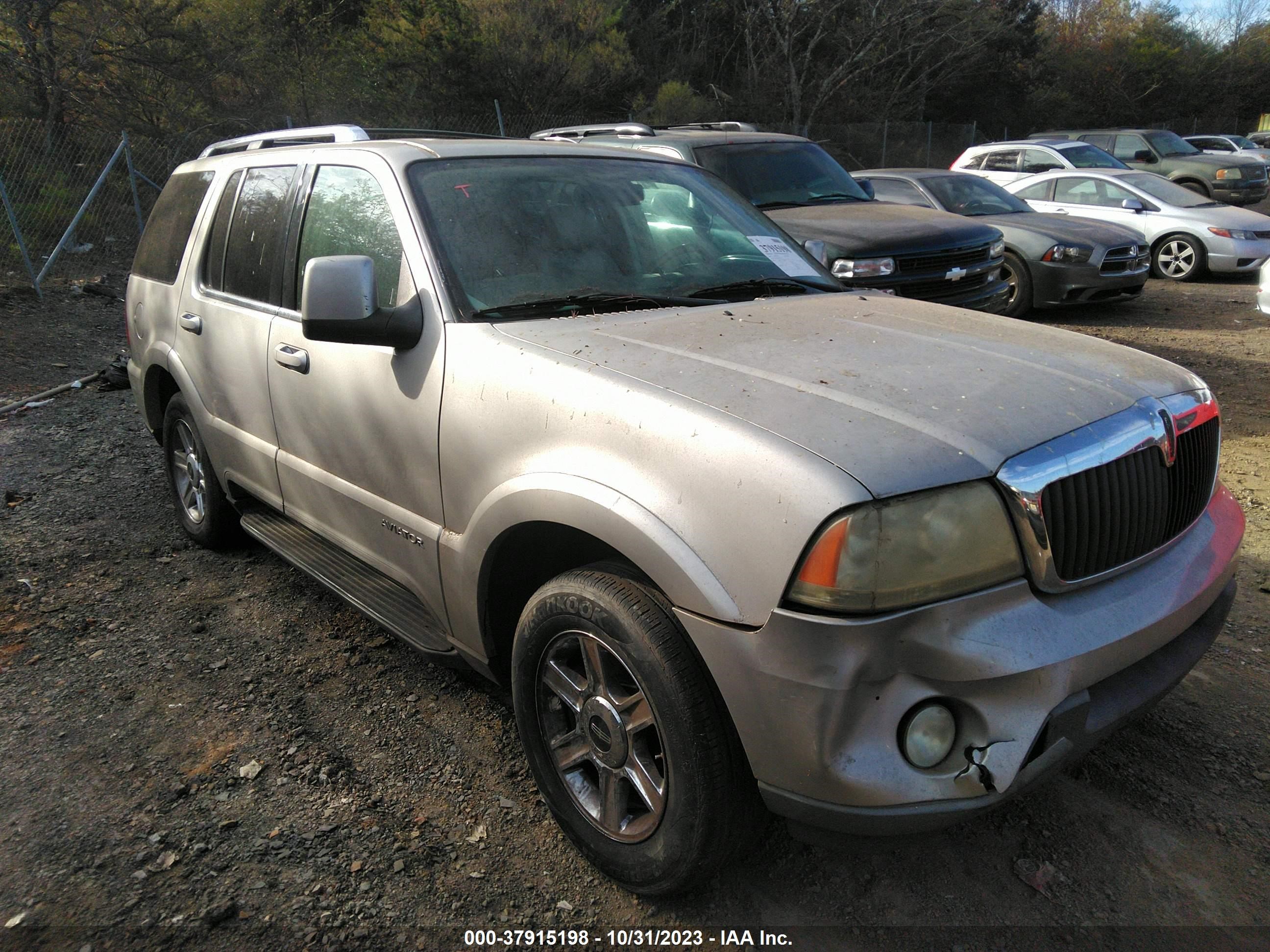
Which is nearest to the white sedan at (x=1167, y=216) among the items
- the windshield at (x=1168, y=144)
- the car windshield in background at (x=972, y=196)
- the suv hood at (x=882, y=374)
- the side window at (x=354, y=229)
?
the car windshield in background at (x=972, y=196)

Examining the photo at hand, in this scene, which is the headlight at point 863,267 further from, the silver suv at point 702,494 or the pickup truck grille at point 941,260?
the silver suv at point 702,494

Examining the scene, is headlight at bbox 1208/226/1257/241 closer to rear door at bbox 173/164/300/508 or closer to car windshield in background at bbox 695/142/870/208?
car windshield in background at bbox 695/142/870/208

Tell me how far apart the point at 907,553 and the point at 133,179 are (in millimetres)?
14225

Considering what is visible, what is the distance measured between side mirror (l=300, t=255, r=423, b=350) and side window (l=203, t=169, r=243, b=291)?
62.0 inches

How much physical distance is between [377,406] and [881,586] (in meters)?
1.75

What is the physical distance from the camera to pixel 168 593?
13.9ft

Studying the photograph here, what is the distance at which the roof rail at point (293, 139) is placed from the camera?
358cm

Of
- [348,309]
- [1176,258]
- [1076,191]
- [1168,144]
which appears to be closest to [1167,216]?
[1176,258]

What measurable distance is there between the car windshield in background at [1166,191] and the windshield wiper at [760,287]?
11.1m

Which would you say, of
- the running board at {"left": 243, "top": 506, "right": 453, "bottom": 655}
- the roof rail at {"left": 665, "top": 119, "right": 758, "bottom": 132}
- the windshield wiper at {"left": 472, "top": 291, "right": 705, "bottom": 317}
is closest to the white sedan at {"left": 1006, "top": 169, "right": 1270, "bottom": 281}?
the roof rail at {"left": 665, "top": 119, "right": 758, "bottom": 132}

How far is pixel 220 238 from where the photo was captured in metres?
4.06

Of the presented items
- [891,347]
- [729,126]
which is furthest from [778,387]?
[729,126]

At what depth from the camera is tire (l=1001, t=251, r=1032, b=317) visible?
9609 mm

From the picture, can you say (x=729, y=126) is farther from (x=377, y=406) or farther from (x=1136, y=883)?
(x=1136, y=883)
